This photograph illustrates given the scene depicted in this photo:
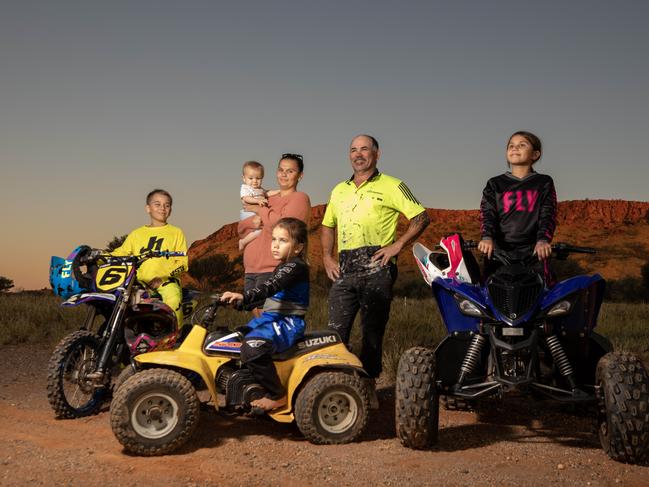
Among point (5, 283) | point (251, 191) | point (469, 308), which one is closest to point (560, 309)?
point (469, 308)

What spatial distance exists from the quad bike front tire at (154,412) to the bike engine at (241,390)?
30 centimetres

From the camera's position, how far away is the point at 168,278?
7293 millimetres

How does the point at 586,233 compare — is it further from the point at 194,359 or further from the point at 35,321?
the point at 194,359

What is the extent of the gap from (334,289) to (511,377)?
7.11 feet

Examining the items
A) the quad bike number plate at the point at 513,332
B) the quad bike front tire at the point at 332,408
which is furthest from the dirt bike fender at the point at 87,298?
the quad bike number plate at the point at 513,332

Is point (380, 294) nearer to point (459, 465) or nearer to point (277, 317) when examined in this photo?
point (277, 317)

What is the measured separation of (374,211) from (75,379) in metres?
3.07

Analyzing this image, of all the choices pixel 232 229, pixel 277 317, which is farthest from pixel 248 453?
pixel 232 229

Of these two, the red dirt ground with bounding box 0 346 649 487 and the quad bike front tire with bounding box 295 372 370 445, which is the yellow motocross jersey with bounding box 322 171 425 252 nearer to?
the quad bike front tire with bounding box 295 372 370 445

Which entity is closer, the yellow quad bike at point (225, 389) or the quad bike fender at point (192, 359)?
the yellow quad bike at point (225, 389)

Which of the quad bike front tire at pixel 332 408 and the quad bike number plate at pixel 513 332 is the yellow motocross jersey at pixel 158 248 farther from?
the quad bike number plate at pixel 513 332

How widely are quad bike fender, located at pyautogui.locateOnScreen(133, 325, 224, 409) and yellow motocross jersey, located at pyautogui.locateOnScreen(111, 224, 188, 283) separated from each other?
1556 millimetres

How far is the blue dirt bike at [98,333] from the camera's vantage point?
6.55 meters

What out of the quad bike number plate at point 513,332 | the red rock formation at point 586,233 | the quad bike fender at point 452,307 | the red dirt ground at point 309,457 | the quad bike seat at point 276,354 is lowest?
the red dirt ground at point 309,457
